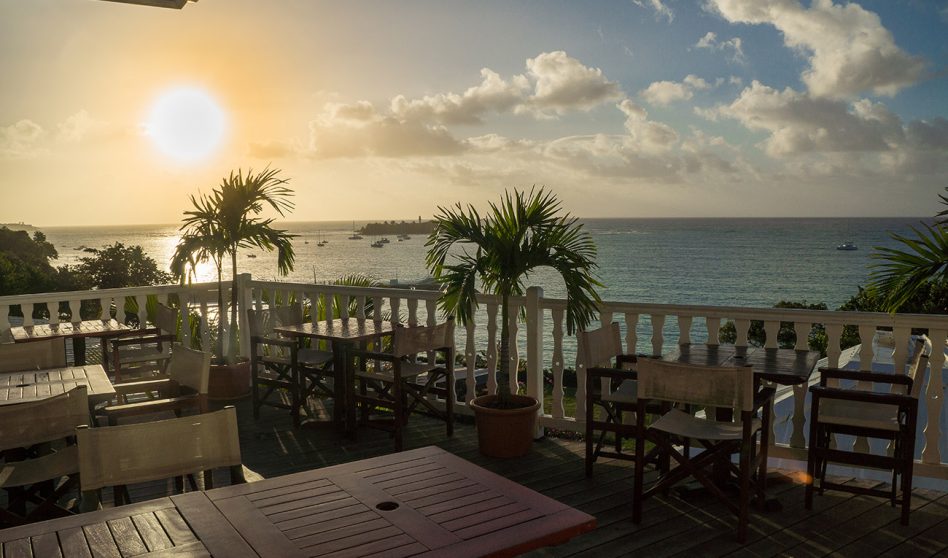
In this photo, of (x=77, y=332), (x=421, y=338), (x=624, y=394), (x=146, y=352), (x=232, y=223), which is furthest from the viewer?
(x=232, y=223)

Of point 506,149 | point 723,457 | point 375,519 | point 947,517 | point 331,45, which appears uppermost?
point 506,149

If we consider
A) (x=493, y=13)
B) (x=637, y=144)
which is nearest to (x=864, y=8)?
(x=637, y=144)

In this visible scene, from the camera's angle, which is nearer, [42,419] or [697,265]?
[42,419]

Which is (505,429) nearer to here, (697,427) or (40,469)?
(697,427)

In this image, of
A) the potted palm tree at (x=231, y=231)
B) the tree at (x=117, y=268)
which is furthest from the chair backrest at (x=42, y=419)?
the tree at (x=117, y=268)

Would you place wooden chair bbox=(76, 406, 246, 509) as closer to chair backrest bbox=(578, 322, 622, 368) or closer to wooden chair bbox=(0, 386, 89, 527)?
wooden chair bbox=(0, 386, 89, 527)

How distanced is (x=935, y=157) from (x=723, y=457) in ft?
207

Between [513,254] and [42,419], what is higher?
[513,254]

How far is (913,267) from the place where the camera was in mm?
3936

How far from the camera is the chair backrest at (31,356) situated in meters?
3.96

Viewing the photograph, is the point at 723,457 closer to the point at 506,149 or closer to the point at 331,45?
the point at 331,45

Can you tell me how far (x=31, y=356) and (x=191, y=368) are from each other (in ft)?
4.43

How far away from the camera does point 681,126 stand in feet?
196

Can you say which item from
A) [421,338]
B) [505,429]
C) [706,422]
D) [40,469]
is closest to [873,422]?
[706,422]
